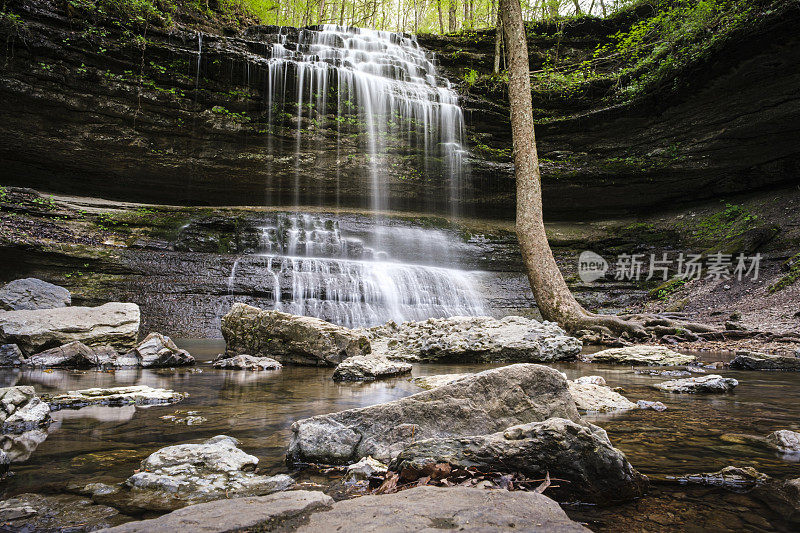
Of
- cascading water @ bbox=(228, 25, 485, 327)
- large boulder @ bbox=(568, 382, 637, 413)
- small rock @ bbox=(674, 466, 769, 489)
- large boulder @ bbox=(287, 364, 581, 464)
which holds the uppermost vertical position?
cascading water @ bbox=(228, 25, 485, 327)

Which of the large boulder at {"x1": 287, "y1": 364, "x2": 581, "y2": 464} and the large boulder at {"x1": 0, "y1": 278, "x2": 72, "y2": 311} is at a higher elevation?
the large boulder at {"x1": 0, "y1": 278, "x2": 72, "y2": 311}

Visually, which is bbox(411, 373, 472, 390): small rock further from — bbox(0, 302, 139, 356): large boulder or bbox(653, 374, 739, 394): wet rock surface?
bbox(0, 302, 139, 356): large boulder

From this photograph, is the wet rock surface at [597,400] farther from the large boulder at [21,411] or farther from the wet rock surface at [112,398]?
the large boulder at [21,411]

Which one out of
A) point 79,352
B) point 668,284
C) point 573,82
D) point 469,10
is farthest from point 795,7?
point 469,10

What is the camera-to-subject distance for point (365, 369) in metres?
4.64

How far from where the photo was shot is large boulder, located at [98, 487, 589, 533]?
1072 millimetres

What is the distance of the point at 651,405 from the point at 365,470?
8.09 ft

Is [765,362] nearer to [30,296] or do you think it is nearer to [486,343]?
[486,343]

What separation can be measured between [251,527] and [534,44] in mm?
21473

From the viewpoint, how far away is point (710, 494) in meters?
1.54

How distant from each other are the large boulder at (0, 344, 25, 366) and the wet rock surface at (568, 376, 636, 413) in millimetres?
6537

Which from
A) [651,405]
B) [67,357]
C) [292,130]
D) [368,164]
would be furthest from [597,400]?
[292,130]

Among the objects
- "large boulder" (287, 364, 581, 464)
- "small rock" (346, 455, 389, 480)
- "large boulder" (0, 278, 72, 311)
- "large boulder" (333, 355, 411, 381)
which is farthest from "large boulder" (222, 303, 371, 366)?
"large boulder" (0, 278, 72, 311)

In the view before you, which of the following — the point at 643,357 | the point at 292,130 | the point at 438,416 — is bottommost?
the point at 643,357
